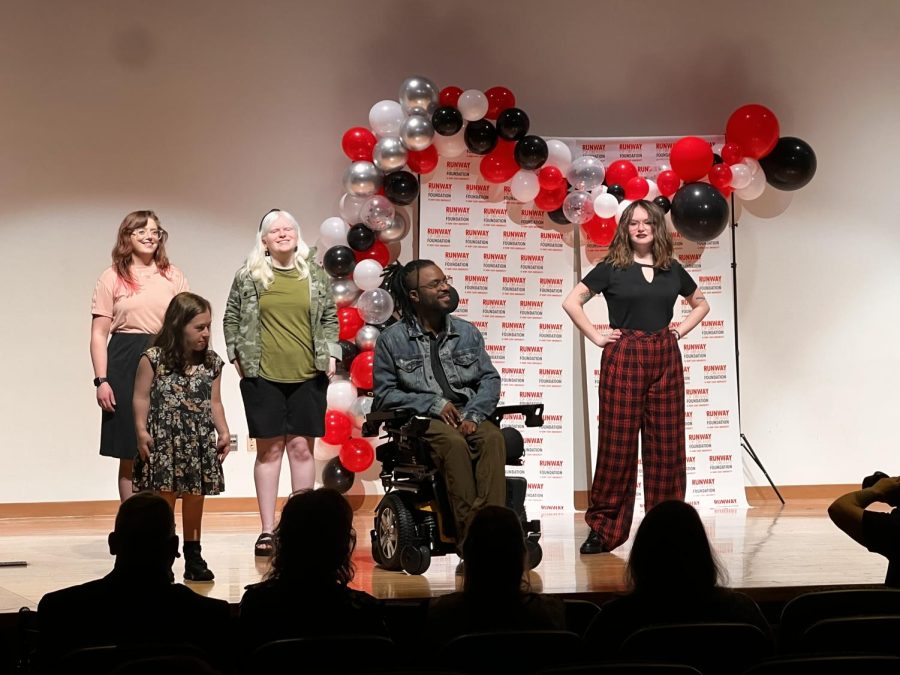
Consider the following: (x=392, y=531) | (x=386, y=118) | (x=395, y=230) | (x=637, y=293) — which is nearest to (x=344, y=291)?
(x=395, y=230)

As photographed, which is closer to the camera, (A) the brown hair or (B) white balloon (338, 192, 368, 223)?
(A) the brown hair

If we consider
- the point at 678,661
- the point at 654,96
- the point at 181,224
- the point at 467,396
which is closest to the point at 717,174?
the point at 654,96

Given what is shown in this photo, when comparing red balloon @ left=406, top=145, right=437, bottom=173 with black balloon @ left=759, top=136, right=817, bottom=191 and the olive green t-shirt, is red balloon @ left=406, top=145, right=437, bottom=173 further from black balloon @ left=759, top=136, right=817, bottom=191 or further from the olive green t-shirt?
black balloon @ left=759, top=136, right=817, bottom=191

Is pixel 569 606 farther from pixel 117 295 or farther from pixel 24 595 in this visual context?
pixel 117 295

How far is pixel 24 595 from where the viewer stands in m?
4.16

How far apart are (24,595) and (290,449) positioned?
130 centimetres

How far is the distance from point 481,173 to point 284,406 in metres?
2.22

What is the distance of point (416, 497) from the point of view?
448cm

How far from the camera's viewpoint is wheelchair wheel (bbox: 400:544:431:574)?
4363 mm

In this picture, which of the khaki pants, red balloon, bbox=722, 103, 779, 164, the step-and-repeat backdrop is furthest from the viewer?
the step-and-repeat backdrop

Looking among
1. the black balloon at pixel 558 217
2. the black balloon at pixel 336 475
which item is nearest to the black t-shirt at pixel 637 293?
the black balloon at pixel 558 217

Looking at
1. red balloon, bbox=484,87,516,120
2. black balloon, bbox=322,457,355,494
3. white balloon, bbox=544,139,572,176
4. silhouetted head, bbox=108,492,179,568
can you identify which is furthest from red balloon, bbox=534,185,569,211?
silhouetted head, bbox=108,492,179,568

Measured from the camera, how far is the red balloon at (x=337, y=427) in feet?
20.2

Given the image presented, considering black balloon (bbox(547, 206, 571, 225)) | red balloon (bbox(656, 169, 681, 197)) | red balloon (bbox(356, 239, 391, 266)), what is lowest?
red balloon (bbox(356, 239, 391, 266))
